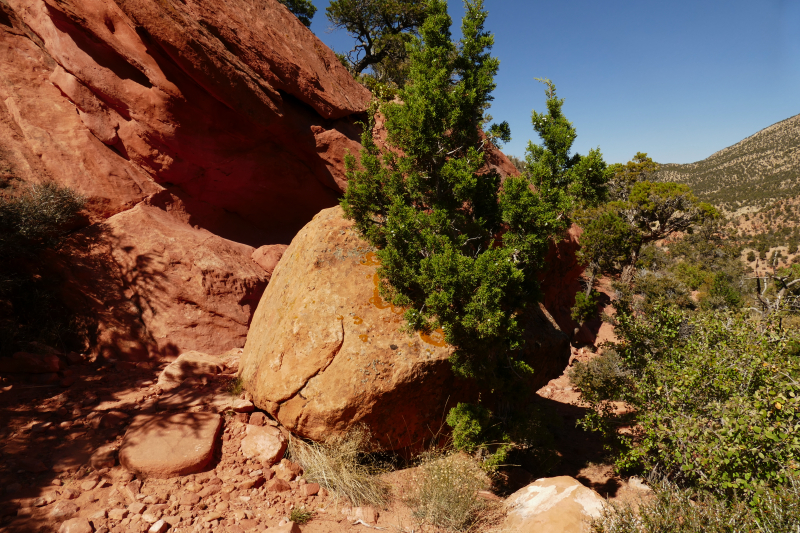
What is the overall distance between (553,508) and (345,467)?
8.48 ft

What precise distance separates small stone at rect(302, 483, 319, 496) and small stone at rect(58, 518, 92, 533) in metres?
2.16

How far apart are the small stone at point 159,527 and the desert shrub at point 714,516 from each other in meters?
4.37

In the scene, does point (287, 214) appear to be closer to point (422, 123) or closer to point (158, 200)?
point (158, 200)

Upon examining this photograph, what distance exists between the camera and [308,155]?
395 inches

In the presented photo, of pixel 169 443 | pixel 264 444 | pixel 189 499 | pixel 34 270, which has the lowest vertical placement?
pixel 189 499

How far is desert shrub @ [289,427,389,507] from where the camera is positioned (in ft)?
16.9

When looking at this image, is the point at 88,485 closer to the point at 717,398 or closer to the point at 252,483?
the point at 252,483

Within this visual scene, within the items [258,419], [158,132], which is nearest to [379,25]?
[158,132]

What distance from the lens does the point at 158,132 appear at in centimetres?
854

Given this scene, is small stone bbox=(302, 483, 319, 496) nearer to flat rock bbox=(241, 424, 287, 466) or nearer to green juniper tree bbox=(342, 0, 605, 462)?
flat rock bbox=(241, 424, 287, 466)

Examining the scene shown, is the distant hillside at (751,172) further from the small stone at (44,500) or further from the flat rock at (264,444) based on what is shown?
the small stone at (44,500)

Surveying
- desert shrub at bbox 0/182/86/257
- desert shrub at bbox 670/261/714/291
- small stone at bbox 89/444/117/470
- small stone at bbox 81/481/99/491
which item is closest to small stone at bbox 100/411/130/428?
small stone at bbox 89/444/117/470

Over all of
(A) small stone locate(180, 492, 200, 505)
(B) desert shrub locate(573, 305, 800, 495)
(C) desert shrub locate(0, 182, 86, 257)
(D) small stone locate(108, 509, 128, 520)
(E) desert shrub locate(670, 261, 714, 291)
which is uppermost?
(C) desert shrub locate(0, 182, 86, 257)

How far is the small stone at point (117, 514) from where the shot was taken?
13.4 feet
